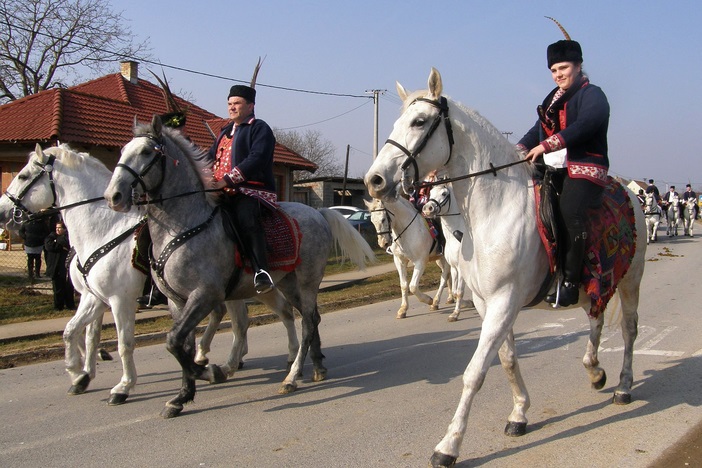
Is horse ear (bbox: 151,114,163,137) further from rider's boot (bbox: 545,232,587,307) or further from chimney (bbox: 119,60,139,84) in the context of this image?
chimney (bbox: 119,60,139,84)

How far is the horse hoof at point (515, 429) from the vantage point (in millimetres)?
4930

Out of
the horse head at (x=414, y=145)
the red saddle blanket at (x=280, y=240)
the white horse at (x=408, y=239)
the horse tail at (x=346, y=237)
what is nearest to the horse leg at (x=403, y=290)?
the white horse at (x=408, y=239)

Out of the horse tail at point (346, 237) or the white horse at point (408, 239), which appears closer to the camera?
the horse tail at point (346, 237)

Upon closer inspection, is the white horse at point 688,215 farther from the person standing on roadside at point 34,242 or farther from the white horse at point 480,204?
the white horse at point 480,204

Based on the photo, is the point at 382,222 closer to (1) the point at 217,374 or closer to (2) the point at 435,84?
(1) the point at 217,374

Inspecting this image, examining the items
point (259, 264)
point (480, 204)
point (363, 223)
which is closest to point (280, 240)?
point (259, 264)

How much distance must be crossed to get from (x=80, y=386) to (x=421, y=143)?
14.7 ft

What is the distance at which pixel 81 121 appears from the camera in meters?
17.9

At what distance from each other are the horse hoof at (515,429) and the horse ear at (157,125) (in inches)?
158

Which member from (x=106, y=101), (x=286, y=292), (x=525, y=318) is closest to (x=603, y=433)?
(x=286, y=292)

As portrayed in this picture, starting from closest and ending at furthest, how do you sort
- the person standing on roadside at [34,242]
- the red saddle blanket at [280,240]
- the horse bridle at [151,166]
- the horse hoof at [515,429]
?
the horse hoof at [515,429], the horse bridle at [151,166], the red saddle blanket at [280,240], the person standing on roadside at [34,242]

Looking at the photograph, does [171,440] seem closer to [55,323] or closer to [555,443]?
[555,443]

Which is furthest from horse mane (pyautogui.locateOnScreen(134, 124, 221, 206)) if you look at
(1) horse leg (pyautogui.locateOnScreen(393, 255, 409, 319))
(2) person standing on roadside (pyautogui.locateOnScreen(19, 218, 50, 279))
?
(2) person standing on roadside (pyautogui.locateOnScreen(19, 218, 50, 279))

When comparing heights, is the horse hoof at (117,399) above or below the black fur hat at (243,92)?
below
